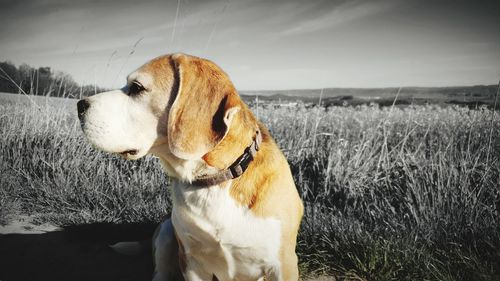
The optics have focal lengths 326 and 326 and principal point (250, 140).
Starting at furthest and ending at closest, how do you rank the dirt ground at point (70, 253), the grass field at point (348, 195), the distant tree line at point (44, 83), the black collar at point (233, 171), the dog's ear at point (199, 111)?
the distant tree line at point (44, 83), the dirt ground at point (70, 253), the grass field at point (348, 195), the black collar at point (233, 171), the dog's ear at point (199, 111)

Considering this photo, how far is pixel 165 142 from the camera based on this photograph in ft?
6.23

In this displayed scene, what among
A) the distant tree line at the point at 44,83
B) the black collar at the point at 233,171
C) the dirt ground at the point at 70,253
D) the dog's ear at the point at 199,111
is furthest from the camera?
the distant tree line at the point at 44,83

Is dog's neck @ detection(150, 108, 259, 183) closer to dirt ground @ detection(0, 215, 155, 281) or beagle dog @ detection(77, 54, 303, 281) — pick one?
beagle dog @ detection(77, 54, 303, 281)

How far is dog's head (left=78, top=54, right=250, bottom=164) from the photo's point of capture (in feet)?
5.65

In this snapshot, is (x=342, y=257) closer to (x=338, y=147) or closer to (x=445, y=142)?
(x=338, y=147)

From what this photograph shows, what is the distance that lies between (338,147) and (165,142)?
2.68m

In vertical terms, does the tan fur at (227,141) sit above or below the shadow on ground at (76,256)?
above

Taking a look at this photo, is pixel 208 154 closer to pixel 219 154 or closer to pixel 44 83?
pixel 219 154

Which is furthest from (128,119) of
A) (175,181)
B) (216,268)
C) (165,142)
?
(216,268)

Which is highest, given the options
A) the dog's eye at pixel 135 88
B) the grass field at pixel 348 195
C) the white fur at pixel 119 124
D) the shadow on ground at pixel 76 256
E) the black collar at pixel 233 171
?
the dog's eye at pixel 135 88

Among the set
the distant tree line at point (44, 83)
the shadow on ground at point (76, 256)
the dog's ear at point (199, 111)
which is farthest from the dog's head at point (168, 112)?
the distant tree line at point (44, 83)

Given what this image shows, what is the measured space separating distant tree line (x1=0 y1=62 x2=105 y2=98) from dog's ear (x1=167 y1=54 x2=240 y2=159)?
13.4 feet

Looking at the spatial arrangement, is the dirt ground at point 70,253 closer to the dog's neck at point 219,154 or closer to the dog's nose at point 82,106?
the dog's neck at point 219,154

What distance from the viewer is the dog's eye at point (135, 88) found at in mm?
1903
